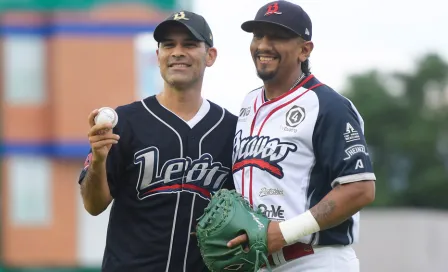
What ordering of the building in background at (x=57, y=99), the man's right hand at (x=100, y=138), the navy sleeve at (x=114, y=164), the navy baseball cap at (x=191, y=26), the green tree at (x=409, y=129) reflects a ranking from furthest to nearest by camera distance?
the green tree at (x=409, y=129) → the building in background at (x=57, y=99) → the navy baseball cap at (x=191, y=26) → the navy sleeve at (x=114, y=164) → the man's right hand at (x=100, y=138)

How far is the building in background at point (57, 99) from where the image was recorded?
89.9 feet

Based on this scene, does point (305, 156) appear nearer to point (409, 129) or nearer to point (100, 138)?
point (100, 138)

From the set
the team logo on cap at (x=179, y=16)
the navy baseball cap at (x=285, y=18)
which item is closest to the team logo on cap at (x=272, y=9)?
the navy baseball cap at (x=285, y=18)

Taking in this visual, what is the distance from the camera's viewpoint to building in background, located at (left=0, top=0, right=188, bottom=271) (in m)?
27.4

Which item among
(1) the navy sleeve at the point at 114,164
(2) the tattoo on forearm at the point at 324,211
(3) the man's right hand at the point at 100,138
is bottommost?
(2) the tattoo on forearm at the point at 324,211

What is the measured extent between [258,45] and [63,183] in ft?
79.7

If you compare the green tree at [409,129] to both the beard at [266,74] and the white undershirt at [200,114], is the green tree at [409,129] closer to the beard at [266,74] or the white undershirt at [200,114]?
the white undershirt at [200,114]

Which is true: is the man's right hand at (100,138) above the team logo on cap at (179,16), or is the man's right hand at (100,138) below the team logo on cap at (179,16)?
below

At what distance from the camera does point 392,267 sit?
12.5 metres

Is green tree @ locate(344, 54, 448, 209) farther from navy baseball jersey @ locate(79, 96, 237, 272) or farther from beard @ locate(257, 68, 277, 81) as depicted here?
beard @ locate(257, 68, 277, 81)

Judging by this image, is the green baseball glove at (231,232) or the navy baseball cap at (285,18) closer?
the green baseball glove at (231,232)

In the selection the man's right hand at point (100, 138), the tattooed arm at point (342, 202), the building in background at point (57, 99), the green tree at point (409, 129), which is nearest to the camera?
the tattooed arm at point (342, 202)

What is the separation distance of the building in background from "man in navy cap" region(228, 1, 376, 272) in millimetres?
21522

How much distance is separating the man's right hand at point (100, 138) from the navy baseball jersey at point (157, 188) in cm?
27
